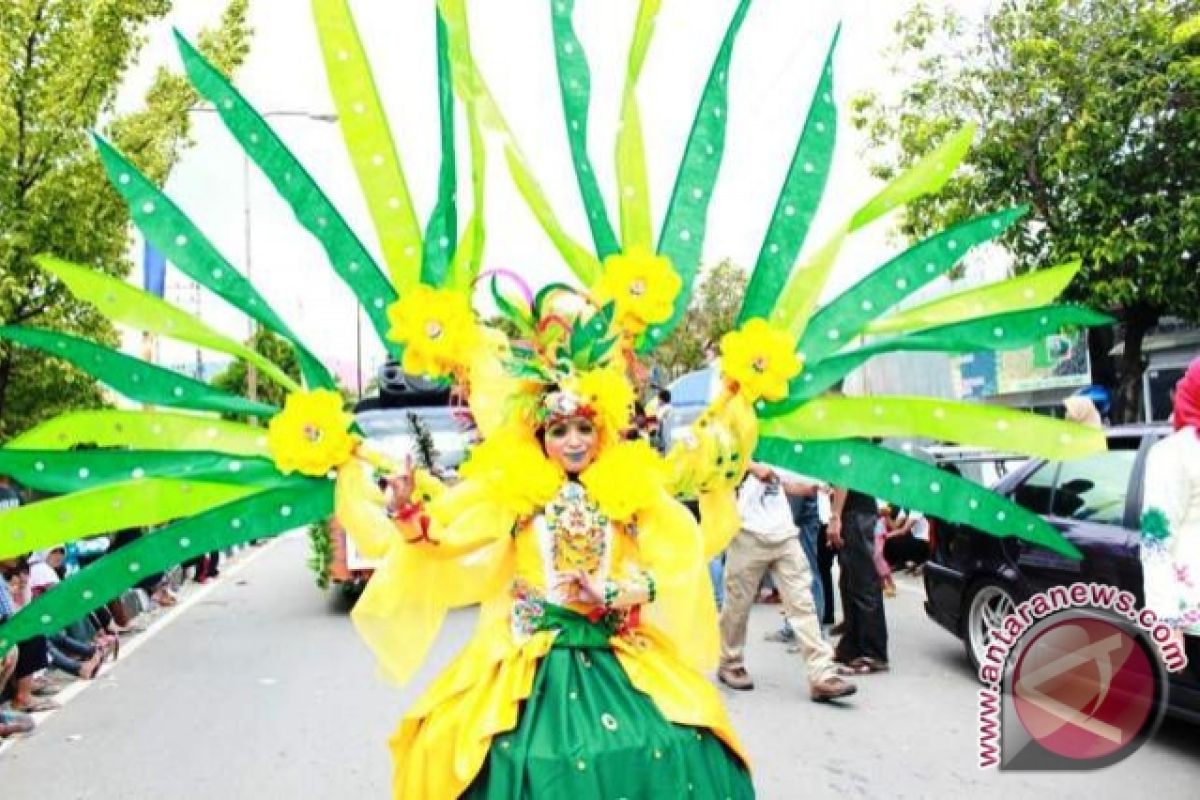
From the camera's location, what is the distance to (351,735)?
20.5 feet

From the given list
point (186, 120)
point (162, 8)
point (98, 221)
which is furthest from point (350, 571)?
point (162, 8)

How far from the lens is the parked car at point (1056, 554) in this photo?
5.42m

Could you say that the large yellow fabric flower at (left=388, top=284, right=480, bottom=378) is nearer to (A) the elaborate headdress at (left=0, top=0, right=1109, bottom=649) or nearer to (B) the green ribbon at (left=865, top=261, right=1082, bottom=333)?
(A) the elaborate headdress at (left=0, top=0, right=1109, bottom=649)

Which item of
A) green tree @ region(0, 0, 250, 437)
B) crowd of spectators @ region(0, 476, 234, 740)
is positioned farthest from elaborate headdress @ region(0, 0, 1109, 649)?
green tree @ region(0, 0, 250, 437)

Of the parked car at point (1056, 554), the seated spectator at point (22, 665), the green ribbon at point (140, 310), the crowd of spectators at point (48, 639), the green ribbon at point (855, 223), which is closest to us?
the green ribbon at point (140, 310)

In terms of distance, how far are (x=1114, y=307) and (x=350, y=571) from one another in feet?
30.9

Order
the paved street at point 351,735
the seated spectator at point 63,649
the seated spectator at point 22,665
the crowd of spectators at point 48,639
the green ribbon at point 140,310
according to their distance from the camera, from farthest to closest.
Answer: the seated spectator at point 63,649
the seated spectator at point 22,665
the crowd of spectators at point 48,639
the paved street at point 351,735
the green ribbon at point 140,310

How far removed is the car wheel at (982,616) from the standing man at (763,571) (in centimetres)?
84

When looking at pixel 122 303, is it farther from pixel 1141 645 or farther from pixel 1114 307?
pixel 1114 307

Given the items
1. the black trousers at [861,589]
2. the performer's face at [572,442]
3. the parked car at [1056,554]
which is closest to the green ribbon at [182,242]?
the performer's face at [572,442]

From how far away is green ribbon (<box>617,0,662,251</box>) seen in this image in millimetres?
3547

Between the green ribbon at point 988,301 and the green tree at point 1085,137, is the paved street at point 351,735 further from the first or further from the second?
the green tree at point 1085,137

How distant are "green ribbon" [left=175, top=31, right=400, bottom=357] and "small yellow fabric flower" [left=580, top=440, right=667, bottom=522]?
0.72 meters

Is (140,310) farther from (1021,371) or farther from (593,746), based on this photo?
(1021,371)
